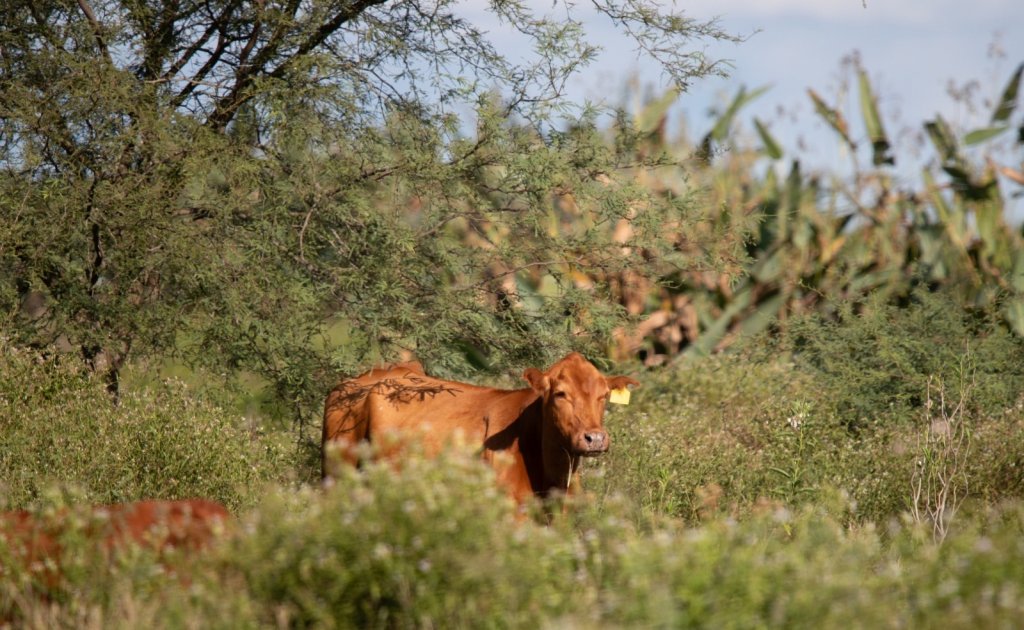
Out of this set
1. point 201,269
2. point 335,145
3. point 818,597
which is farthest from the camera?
point 335,145

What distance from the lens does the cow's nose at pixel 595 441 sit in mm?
6961

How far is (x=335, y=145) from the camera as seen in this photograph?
9805mm

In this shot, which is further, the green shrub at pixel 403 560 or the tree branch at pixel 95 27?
the tree branch at pixel 95 27

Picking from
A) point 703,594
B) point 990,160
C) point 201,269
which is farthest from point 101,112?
point 990,160

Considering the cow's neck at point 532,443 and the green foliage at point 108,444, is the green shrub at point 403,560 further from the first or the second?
the green foliage at point 108,444

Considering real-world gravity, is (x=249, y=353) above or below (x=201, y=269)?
below

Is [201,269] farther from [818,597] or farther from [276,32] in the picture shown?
[818,597]

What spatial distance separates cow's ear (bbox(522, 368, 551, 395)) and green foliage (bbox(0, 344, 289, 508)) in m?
1.84

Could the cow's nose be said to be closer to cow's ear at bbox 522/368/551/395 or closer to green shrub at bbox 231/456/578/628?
cow's ear at bbox 522/368/551/395

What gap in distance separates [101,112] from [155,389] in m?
2.10

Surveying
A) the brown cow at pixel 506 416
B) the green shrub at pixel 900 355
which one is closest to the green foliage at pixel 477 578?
the brown cow at pixel 506 416

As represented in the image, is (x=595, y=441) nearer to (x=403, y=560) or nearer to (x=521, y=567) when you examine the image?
(x=521, y=567)

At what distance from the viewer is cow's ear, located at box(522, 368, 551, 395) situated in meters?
7.41

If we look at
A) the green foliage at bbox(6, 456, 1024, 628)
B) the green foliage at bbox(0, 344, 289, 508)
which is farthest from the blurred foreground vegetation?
the green foliage at bbox(6, 456, 1024, 628)
